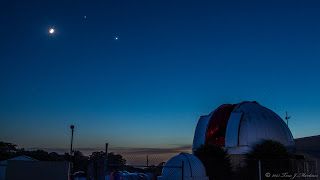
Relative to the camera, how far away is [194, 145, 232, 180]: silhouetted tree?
1162 inches

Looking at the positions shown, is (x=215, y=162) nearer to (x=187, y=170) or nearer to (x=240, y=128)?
(x=187, y=170)

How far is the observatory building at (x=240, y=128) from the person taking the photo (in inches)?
1358

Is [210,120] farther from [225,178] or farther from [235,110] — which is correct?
[225,178]

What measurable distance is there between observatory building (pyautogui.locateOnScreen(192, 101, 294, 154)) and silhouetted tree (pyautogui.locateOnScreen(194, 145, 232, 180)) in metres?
2.95

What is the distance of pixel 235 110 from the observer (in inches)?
1467

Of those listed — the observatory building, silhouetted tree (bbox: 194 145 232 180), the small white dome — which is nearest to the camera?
the small white dome

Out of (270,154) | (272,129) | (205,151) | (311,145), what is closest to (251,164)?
(270,154)

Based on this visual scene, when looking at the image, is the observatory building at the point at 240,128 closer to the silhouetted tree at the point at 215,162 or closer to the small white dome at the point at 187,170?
the silhouetted tree at the point at 215,162

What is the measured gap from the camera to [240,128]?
34.9 m

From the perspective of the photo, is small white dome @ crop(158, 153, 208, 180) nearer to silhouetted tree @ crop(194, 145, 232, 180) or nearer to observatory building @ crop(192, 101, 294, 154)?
silhouetted tree @ crop(194, 145, 232, 180)

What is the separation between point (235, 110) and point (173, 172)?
12.1 metres

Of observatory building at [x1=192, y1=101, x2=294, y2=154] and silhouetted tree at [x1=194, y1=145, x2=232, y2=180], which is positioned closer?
silhouetted tree at [x1=194, y1=145, x2=232, y2=180]

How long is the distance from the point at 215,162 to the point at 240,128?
5.92 meters

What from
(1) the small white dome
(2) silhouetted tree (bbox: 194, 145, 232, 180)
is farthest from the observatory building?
(1) the small white dome
